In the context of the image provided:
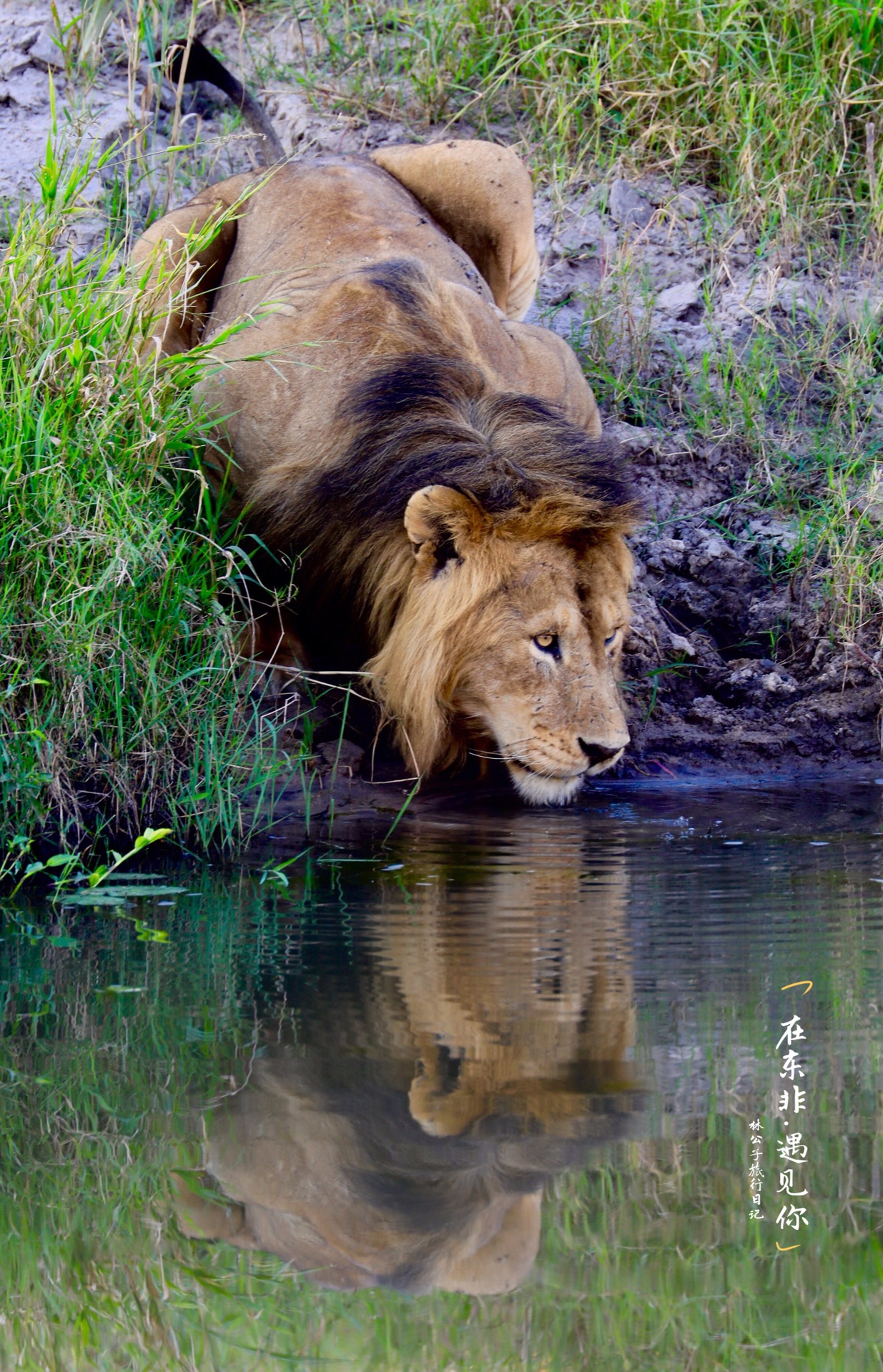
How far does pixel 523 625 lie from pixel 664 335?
2.58 meters

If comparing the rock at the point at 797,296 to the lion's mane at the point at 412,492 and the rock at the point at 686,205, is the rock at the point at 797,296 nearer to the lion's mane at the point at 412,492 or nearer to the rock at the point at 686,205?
the rock at the point at 686,205

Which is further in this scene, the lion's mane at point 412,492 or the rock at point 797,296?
the rock at point 797,296

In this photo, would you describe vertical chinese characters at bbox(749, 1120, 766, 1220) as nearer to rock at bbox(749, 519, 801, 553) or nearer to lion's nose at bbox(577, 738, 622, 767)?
lion's nose at bbox(577, 738, 622, 767)

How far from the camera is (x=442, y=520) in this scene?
4055 mm

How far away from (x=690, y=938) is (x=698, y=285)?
4.06m

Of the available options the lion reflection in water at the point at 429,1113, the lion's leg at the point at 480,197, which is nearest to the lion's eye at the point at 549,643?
the lion reflection in water at the point at 429,1113

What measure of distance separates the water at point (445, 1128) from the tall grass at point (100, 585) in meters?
0.53

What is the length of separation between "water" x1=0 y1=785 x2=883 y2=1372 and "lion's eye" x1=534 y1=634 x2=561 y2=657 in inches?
31.7

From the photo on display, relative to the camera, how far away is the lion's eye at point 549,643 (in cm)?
411

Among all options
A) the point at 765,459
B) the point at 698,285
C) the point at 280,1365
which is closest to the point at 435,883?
the point at 280,1365

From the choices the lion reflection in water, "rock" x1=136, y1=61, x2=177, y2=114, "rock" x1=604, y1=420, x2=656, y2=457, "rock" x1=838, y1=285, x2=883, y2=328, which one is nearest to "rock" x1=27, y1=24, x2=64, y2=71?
"rock" x1=136, y1=61, x2=177, y2=114

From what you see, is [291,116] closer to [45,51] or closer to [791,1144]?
[45,51]

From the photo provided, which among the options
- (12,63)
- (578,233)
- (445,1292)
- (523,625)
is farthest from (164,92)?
(445,1292)

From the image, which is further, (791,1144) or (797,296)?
(797,296)
